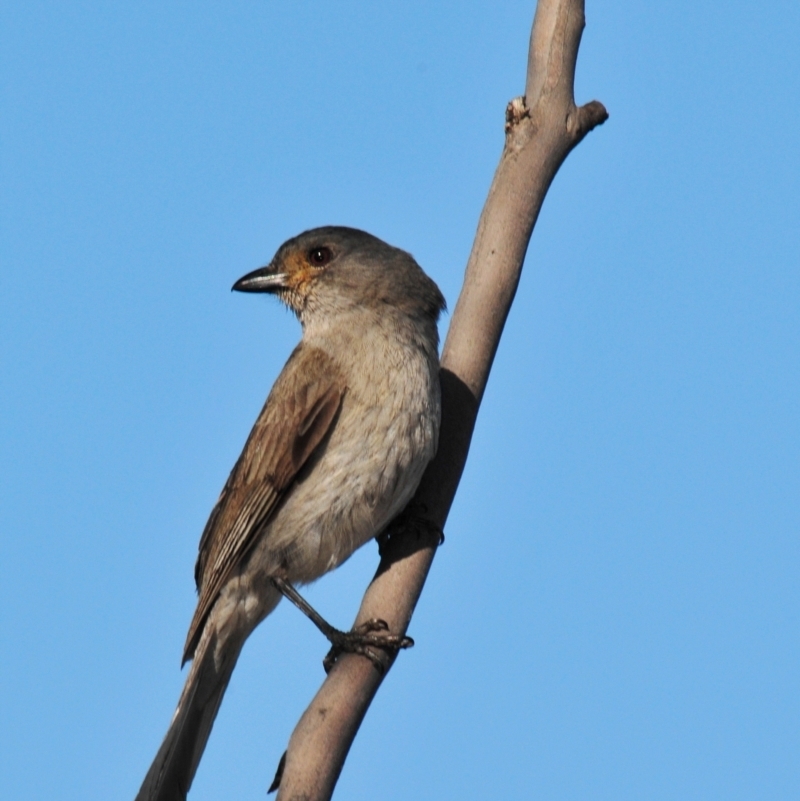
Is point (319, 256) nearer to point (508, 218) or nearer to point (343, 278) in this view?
point (343, 278)

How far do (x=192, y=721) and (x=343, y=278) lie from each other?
2.22m

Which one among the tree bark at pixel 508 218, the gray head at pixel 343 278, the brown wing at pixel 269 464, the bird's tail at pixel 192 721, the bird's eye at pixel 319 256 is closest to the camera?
the tree bark at pixel 508 218

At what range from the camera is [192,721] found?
527cm

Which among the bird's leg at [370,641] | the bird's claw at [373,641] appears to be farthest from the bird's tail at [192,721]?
the bird's claw at [373,641]

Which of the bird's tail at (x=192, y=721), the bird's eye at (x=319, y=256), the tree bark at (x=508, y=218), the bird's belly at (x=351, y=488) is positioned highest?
the bird's eye at (x=319, y=256)

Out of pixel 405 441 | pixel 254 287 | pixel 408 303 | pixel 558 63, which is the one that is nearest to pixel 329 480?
pixel 405 441

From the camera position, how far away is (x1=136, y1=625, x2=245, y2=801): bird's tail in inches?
192

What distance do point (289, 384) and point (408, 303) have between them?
0.72 metres

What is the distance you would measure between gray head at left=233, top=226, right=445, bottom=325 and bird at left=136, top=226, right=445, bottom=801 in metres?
0.02

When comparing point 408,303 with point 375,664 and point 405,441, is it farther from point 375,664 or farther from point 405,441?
point 375,664

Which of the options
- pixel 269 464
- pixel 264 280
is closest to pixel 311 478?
pixel 269 464

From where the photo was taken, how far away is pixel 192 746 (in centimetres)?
513

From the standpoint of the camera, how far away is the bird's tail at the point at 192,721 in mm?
4879

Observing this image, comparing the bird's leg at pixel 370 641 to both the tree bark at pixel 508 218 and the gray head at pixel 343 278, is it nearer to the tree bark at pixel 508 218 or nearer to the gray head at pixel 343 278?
the tree bark at pixel 508 218
